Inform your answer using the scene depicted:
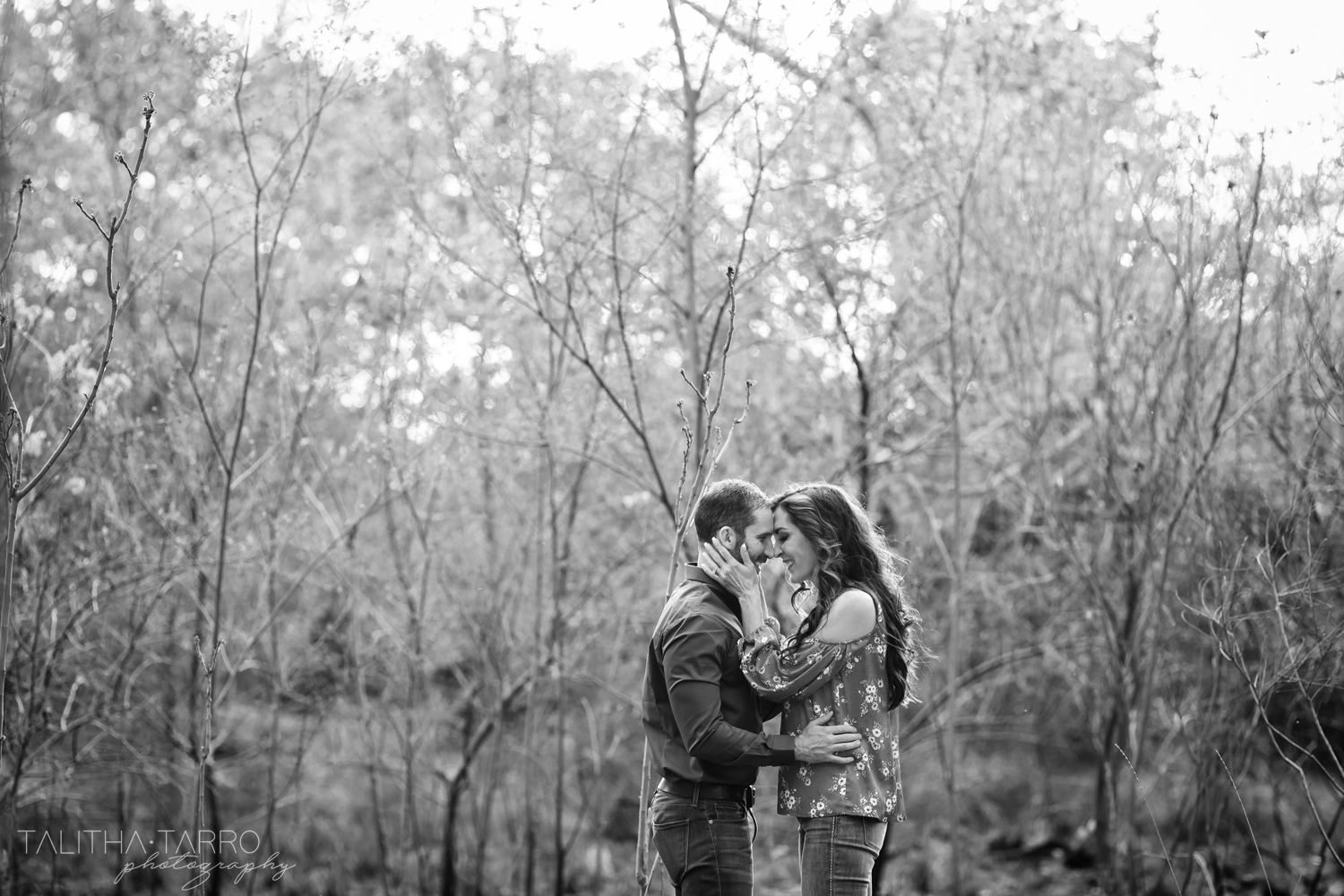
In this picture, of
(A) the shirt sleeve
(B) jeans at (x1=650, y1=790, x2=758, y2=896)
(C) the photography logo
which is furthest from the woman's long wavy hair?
(C) the photography logo

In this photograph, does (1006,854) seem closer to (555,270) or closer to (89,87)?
(555,270)

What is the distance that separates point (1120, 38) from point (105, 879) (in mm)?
9193

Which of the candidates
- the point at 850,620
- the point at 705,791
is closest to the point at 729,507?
the point at 850,620

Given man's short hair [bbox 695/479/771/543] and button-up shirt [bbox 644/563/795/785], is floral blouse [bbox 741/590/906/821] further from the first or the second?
man's short hair [bbox 695/479/771/543]

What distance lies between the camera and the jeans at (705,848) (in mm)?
2768

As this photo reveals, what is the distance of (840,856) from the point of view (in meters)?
2.69

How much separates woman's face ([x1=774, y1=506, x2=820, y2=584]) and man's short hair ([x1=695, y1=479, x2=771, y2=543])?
7 cm

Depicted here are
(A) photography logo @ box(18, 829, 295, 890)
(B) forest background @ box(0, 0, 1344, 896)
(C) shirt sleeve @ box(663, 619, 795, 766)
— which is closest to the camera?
(C) shirt sleeve @ box(663, 619, 795, 766)

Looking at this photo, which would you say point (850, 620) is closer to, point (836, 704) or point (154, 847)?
point (836, 704)

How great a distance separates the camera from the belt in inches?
110

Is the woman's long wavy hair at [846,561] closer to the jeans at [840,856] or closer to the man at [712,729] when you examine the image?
the man at [712,729]

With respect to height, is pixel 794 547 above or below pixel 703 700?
above

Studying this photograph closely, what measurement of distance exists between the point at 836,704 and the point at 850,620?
0.24 meters

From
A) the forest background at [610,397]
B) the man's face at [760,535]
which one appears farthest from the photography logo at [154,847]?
the man's face at [760,535]
